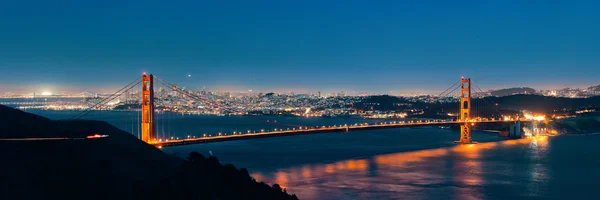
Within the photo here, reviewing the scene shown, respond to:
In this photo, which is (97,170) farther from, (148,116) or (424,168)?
(424,168)

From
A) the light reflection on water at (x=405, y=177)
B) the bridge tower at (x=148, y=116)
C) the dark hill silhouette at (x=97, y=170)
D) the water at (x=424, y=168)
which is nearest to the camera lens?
the dark hill silhouette at (x=97, y=170)

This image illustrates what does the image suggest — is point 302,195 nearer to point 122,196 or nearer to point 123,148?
point 123,148

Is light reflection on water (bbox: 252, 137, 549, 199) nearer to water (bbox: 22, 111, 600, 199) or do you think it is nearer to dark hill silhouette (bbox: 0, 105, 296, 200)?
water (bbox: 22, 111, 600, 199)

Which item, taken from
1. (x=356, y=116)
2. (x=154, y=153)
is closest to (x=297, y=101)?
(x=356, y=116)

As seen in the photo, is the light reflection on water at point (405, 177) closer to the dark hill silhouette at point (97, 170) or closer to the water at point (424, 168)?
the water at point (424, 168)

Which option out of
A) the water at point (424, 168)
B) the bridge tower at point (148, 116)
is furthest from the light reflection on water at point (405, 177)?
the bridge tower at point (148, 116)

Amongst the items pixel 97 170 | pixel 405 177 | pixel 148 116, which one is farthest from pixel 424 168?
pixel 97 170
